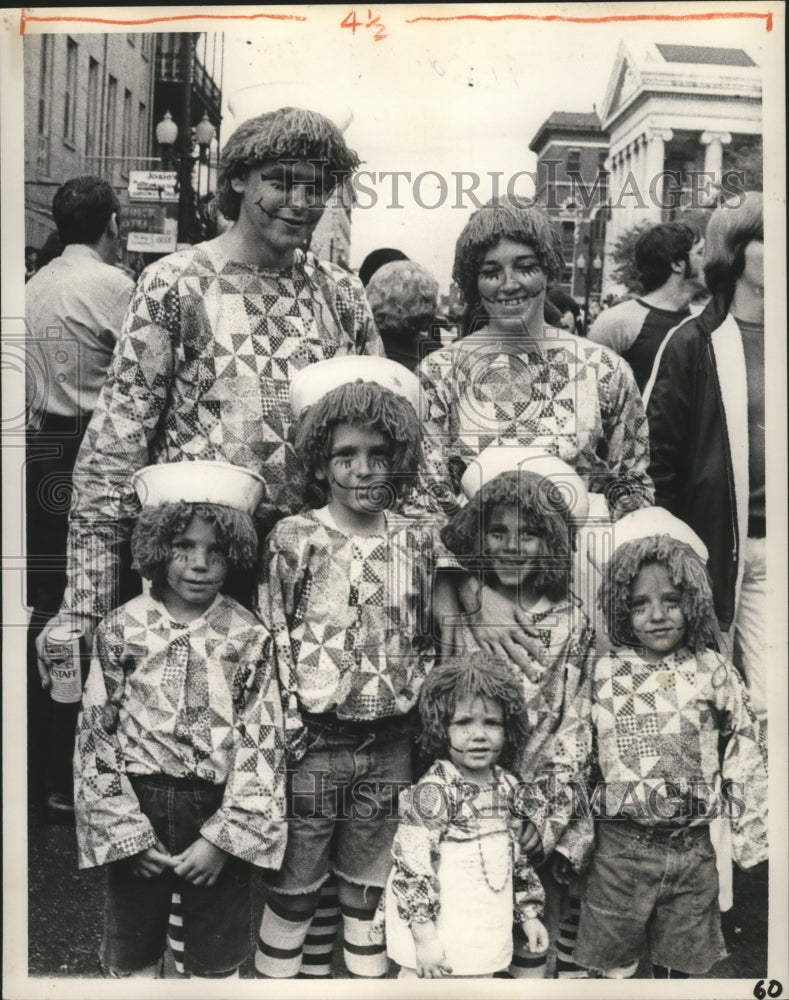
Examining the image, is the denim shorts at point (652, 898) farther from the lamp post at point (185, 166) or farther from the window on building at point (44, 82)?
the window on building at point (44, 82)

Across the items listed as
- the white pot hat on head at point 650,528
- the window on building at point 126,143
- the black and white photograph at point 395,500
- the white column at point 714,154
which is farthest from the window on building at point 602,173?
the window on building at point 126,143

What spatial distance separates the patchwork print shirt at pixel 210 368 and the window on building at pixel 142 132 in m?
0.32

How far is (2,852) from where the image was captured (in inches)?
123

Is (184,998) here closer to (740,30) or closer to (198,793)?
(198,793)

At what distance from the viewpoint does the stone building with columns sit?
9.91ft

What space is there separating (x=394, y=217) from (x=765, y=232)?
996mm

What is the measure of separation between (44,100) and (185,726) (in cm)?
Result: 168

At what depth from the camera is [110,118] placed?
301cm

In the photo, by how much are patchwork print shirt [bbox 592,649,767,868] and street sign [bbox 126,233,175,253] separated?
1.56 metres

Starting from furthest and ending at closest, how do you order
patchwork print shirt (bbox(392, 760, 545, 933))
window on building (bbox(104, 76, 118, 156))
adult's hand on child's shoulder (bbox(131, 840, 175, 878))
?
window on building (bbox(104, 76, 118, 156)) → adult's hand on child's shoulder (bbox(131, 840, 175, 878)) → patchwork print shirt (bbox(392, 760, 545, 933))

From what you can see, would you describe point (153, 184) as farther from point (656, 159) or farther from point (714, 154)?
point (714, 154)

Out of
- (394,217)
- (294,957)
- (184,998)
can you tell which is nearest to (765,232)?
(394,217)

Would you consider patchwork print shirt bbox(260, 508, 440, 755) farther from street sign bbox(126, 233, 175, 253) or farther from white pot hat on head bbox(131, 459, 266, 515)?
street sign bbox(126, 233, 175, 253)

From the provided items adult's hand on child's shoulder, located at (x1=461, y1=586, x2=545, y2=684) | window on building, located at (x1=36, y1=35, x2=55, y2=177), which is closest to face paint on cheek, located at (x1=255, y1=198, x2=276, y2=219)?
window on building, located at (x1=36, y1=35, x2=55, y2=177)
